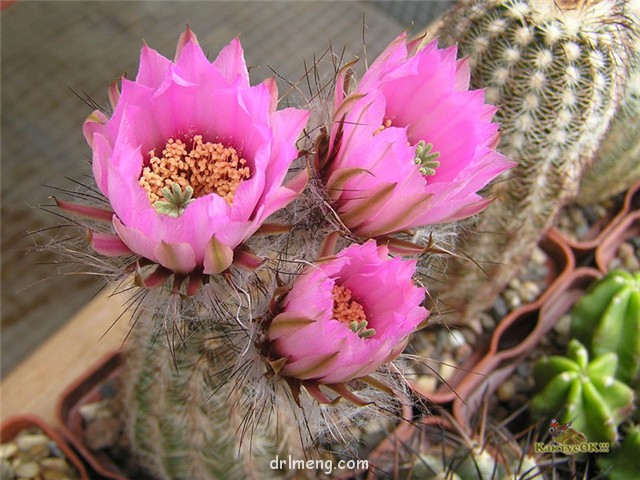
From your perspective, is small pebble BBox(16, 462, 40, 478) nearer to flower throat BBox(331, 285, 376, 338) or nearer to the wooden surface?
the wooden surface

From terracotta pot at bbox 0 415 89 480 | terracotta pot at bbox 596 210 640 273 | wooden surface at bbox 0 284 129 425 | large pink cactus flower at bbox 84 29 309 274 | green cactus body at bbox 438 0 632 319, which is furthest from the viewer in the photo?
terracotta pot at bbox 596 210 640 273

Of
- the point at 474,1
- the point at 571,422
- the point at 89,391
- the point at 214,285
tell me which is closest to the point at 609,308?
the point at 571,422

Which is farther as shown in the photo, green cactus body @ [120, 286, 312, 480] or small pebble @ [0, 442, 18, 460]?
small pebble @ [0, 442, 18, 460]

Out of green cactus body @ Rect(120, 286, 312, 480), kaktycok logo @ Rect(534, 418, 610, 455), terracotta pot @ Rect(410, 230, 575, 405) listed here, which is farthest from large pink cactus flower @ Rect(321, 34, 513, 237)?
terracotta pot @ Rect(410, 230, 575, 405)

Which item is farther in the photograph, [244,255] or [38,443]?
[38,443]

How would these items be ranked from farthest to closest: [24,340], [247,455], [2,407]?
[24,340], [2,407], [247,455]

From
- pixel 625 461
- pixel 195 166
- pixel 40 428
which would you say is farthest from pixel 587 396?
pixel 40 428

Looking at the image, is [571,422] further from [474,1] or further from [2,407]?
[2,407]

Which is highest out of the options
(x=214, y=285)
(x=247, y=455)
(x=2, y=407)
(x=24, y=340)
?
(x=214, y=285)
